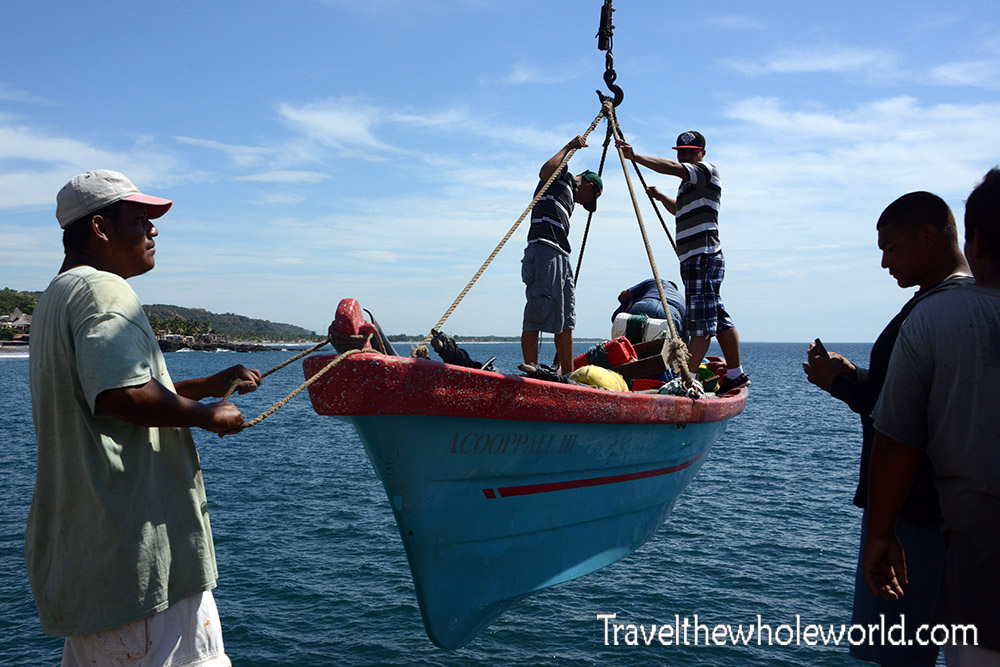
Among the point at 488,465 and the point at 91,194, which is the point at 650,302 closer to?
the point at 488,465

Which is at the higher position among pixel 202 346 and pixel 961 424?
pixel 961 424

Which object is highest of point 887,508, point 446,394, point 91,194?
point 91,194

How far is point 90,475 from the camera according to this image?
7.24 ft

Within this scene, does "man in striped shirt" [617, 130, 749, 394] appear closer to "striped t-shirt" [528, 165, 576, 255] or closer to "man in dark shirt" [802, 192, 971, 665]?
"striped t-shirt" [528, 165, 576, 255]

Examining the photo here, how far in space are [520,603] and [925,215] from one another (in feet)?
27.9

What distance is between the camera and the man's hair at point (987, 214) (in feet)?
6.98

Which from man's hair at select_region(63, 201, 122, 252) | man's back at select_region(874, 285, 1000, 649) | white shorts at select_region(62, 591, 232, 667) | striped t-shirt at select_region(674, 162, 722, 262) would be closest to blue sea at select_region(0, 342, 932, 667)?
striped t-shirt at select_region(674, 162, 722, 262)

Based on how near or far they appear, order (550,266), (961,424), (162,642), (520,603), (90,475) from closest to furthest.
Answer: (961,424) → (90,475) → (162,642) → (550,266) → (520,603)

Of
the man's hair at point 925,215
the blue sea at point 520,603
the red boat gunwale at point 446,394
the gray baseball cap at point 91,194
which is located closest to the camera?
the gray baseball cap at point 91,194

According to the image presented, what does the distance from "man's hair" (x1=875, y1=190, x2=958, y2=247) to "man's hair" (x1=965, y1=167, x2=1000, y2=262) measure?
54 centimetres

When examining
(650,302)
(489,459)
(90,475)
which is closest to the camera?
(90,475)

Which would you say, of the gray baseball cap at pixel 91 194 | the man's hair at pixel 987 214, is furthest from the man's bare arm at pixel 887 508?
the gray baseball cap at pixel 91 194

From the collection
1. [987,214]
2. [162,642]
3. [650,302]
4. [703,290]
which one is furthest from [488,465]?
[650,302]

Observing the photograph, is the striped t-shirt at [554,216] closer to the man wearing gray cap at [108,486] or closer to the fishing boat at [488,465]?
the fishing boat at [488,465]
